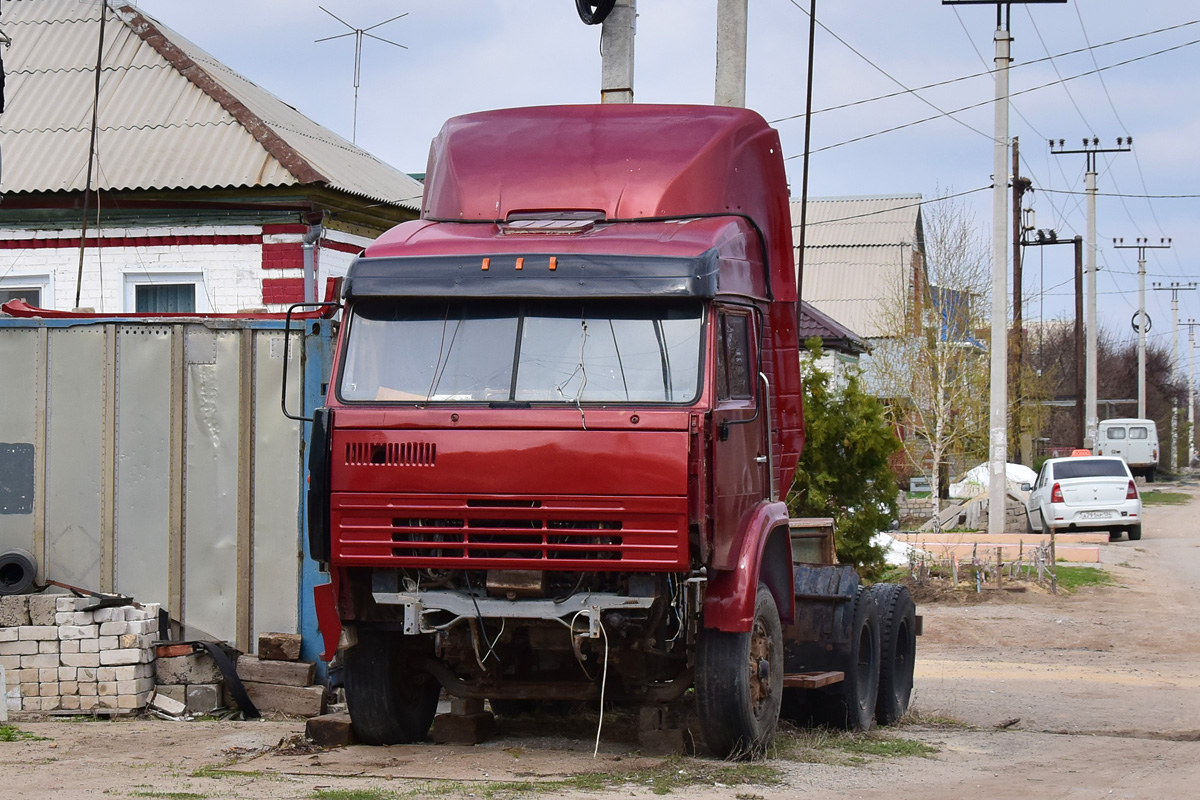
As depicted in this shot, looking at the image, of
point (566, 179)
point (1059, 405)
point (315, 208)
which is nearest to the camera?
point (566, 179)

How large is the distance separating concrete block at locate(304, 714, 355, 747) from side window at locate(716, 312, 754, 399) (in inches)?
118

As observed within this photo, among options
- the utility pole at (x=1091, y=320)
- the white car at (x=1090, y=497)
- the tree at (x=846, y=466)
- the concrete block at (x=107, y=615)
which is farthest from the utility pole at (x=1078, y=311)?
the concrete block at (x=107, y=615)

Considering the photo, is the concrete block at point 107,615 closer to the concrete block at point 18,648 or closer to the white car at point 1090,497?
the concrete block at point 18,648

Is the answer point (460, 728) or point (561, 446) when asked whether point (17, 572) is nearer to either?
point (460, 728)

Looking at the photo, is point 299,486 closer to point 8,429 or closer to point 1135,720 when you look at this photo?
point 8,429

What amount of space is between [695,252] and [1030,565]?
1542 centimetres

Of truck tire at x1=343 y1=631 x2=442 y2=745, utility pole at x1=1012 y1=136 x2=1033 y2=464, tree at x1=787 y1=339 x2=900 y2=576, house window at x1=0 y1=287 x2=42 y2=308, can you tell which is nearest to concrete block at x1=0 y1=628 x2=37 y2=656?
truck tire at x1=343 y1=631 x2=442 y2=745

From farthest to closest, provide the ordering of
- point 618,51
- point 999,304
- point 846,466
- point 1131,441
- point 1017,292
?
1. point 1131,441
2. point 1017,292
3. point 999,304
4. point 846,466
5. point 618,51

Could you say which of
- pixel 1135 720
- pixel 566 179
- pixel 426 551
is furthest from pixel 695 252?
pixel 1135 720

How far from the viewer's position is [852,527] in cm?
1688

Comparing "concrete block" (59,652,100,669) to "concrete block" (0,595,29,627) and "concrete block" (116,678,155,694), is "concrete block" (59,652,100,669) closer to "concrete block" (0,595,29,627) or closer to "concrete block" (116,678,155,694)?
"concrete block" (116,678,155,694)

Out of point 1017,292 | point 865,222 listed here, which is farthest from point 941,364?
point 865,222

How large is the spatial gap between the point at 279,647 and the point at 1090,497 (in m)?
23.0

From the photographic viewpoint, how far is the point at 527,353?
7.66 m
